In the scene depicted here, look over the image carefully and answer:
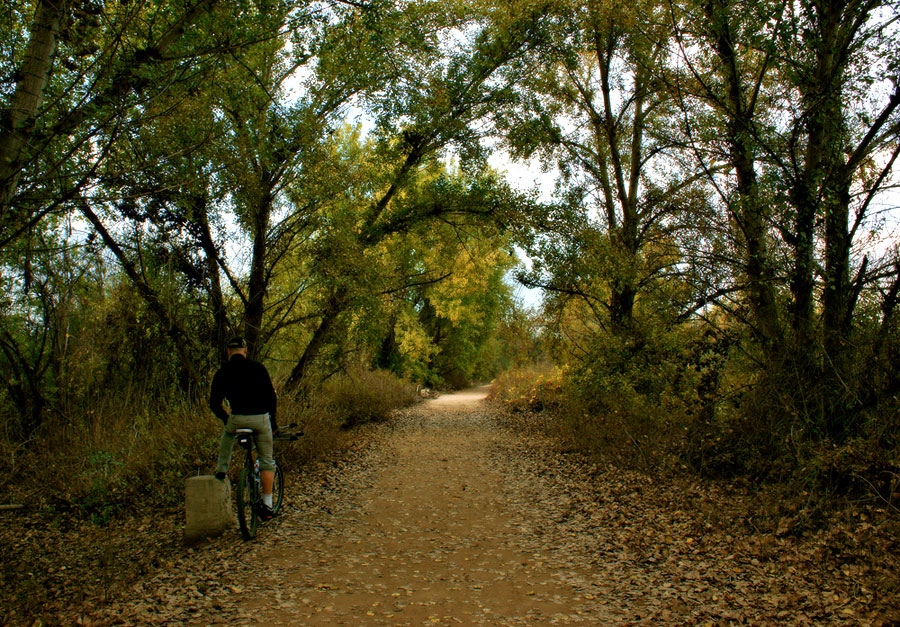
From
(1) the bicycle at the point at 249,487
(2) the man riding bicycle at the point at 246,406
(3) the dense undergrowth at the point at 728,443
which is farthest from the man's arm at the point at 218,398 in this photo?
(3) the dense undergrowth at the point at 728,443

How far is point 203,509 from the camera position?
5.77m

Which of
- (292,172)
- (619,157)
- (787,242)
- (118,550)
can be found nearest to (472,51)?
(619,157)

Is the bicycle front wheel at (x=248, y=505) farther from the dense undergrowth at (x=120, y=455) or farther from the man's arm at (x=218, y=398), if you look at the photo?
the dense undergrowth at (x=120, y=455)

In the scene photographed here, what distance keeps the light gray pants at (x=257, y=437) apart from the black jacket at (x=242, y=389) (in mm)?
65

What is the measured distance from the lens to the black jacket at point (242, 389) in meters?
5.92

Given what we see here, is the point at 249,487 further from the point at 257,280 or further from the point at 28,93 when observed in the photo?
the point at 257,280

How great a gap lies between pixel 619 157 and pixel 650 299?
16.9 ft

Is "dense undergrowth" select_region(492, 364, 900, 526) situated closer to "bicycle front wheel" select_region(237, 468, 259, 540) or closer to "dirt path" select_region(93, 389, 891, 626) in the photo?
"dirt path" select_region(93, 389, 891, 626)

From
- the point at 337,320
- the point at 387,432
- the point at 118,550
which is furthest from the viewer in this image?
the point at 387,432

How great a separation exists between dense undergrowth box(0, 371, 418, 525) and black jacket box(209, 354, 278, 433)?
1906 mm

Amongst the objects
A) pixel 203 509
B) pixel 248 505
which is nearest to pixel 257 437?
pixel 248 505

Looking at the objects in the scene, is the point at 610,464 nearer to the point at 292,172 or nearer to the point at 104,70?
the point at 292,172

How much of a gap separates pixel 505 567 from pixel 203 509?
3149 mm

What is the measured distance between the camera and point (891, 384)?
19.3 feet
